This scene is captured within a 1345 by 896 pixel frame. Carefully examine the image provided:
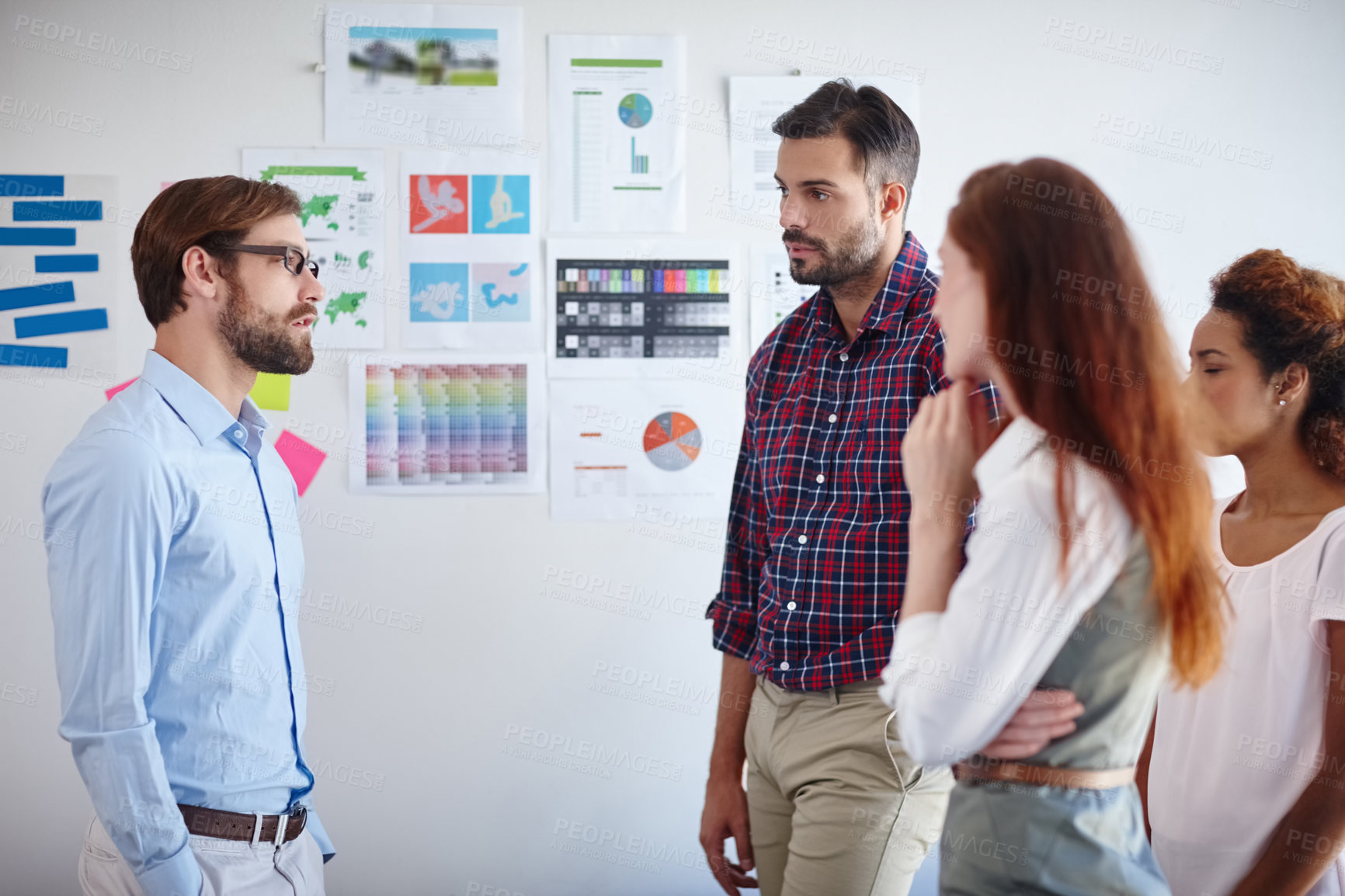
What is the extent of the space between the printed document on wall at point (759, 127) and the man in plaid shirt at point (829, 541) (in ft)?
2.70

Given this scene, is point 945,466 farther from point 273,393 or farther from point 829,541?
point 273,393

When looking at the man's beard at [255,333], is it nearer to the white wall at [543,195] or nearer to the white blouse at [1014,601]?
the white wall at [543,195]

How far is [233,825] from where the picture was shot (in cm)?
138

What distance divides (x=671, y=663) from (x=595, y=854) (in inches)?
21.4

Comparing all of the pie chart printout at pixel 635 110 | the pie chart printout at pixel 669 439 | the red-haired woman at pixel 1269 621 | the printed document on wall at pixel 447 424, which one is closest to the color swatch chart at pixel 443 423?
the printed document on wall at pixel 447 424

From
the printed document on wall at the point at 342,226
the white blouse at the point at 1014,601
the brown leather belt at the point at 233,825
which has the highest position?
the printed document on wall at the point at 342,226

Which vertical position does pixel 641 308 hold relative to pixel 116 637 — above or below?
above

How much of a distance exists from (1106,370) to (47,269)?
2.59m

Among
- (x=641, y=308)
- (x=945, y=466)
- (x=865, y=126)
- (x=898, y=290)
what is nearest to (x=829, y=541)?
(x=898, y=290)

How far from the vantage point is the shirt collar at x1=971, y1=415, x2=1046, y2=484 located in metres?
0.90

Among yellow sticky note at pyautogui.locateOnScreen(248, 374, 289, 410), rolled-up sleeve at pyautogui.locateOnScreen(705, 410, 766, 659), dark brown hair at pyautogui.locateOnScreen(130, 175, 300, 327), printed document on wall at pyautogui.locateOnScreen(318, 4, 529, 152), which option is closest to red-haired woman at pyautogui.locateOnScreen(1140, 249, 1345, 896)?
rolled-up sleeve at pyautogui.locateOnScreen(705, 410, 766, 659)

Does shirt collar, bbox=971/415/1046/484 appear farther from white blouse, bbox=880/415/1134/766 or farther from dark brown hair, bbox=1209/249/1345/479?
dark brown hair, bbox=1209/249/1345/479

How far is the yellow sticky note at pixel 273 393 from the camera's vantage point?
2461 mm

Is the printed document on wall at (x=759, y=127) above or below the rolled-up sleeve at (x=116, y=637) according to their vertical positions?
above
